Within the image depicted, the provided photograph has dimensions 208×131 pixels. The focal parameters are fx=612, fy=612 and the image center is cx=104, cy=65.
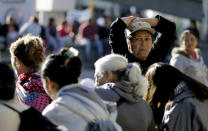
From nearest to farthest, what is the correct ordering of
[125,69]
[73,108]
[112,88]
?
[73,108]
[112,88]
[125,69]

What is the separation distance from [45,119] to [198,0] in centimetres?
1273

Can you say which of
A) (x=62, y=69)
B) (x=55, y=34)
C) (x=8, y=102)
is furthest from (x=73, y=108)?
(x=55, y=34)

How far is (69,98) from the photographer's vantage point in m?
3.84

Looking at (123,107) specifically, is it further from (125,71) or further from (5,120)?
(5,120)

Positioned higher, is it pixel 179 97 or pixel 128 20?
pixel 128 20

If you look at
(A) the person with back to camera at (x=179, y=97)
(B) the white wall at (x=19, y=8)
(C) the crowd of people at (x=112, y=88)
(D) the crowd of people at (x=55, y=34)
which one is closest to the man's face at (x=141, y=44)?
(C) the crowd of people at (x=112, y=88)

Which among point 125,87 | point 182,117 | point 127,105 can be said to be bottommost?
point 182,117

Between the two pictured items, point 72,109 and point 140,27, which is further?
point 140,27

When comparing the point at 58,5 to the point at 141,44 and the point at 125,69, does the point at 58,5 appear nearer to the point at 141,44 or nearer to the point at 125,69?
the point at 141,44

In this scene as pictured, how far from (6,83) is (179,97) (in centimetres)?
158

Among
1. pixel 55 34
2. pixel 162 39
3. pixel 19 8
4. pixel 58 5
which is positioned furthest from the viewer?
pixel 58 5

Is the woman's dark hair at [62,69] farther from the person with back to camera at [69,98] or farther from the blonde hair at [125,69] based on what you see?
the blonde hair at [125,69]

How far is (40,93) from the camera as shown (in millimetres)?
5164

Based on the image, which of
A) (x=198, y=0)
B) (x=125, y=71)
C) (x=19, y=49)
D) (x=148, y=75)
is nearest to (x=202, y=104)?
(x=148, y=75)
